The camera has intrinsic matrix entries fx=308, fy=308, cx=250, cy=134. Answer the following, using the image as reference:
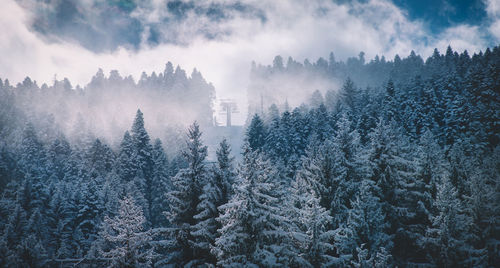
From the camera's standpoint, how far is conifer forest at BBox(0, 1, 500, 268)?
631 inches

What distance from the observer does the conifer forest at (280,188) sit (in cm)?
1602

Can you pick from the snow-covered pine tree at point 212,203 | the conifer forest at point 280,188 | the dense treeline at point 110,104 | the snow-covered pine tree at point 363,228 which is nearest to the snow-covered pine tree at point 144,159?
the conifer forest at point 280,188

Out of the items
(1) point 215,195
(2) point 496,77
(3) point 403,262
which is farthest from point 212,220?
(2) point 496,77

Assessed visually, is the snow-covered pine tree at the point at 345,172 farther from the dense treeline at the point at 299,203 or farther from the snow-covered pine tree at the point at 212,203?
the snow-covered pine tree at the point at 212,203

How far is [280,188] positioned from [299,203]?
1.99 m

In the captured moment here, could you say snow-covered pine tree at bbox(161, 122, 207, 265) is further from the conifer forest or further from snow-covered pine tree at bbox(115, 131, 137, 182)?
snow-covered pine tree at bbox(115, 131, 137, 182)

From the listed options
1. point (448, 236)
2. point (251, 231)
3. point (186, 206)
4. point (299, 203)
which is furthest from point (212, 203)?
point (448, 236)

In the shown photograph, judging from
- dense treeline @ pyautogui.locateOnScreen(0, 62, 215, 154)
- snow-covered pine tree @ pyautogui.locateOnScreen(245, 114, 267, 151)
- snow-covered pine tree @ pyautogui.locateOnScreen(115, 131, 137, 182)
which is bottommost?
snow-covered pine tree @ pyautogui.locateOnScreen(115, 131, 137, 182)

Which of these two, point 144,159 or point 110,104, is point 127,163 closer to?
point 144,159

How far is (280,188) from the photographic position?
24.7 m

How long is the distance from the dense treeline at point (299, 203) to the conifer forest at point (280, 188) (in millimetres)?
111

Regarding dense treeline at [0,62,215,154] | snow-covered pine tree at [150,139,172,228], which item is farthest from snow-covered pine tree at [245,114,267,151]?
dense treeline at [0,62,215,154]

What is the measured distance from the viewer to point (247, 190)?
14273mm

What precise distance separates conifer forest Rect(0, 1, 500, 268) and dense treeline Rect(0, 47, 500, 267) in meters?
0.11
